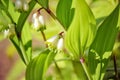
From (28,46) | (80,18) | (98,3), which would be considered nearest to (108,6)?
(98,3)

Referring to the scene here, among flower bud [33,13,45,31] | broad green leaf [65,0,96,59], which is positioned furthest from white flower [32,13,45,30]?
broad green leaf [65,0,96,59]

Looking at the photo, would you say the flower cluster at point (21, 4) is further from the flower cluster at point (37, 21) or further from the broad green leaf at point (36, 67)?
the broad green leaf at point (36, 67)

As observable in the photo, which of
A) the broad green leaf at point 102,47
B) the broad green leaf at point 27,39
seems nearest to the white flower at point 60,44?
the broad green leaf at point 102,47

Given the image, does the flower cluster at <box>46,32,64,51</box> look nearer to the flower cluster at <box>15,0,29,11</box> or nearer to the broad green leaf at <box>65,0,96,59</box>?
the broad green leaf at <box>65,0,96,59</box>

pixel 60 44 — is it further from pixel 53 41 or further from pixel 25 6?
pixel 25 6

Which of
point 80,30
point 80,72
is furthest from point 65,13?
point 80,72

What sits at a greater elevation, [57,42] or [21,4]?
[21,4]

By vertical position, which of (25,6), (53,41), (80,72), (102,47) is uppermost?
(25,6)
